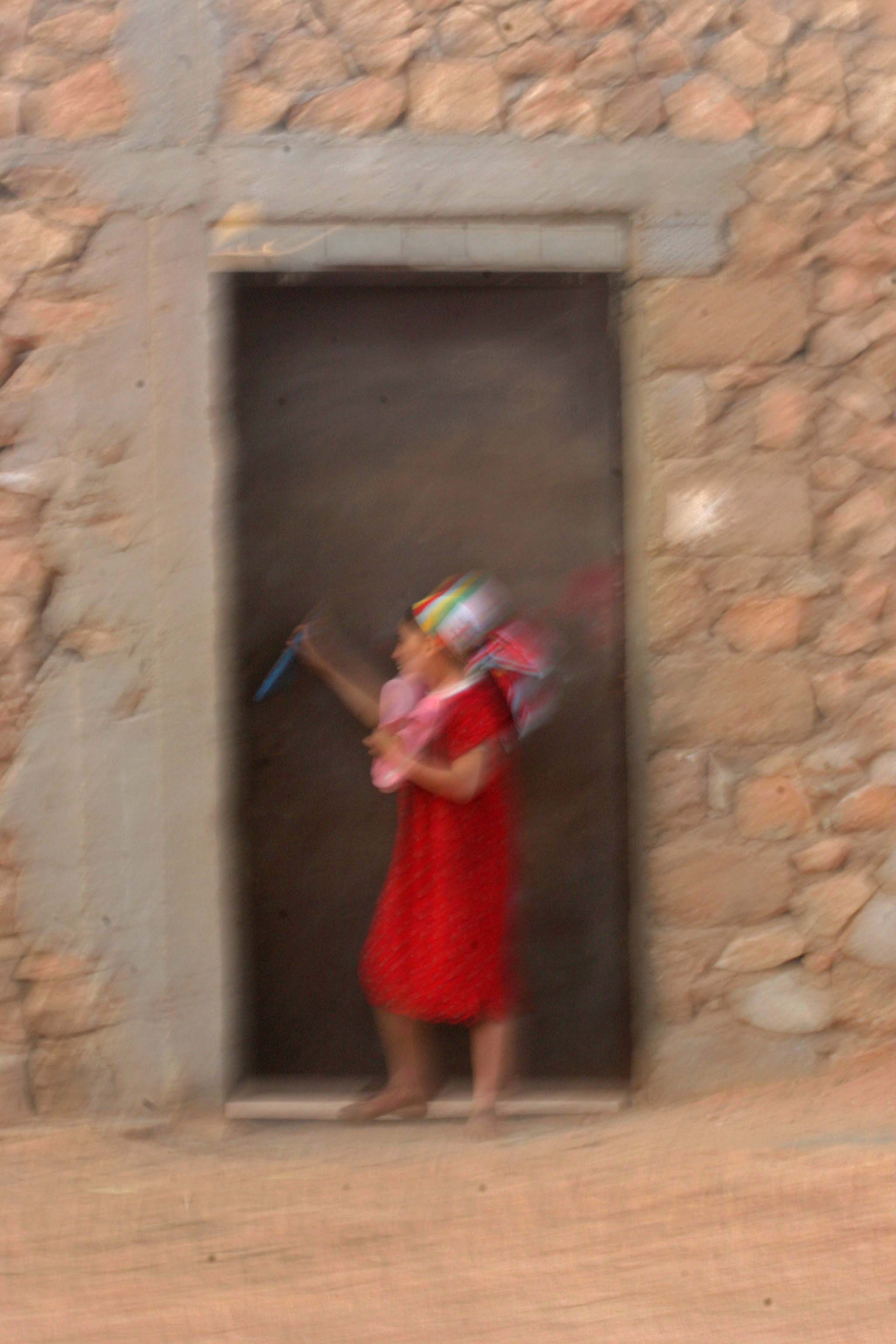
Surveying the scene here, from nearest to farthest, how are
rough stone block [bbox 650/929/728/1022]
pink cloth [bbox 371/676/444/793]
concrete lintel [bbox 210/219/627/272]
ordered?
pink cloth [bbox 371/676/444/793] → concrete lintel [bbox 210/219/627/272] → rough stone block [bbox 650/929/728/1022]

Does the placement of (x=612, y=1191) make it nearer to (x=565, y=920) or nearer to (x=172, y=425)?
(x=565, y=920)

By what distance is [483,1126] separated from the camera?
12.0 feet

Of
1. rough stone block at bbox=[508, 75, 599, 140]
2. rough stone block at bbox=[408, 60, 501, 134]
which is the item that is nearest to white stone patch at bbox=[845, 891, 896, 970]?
rough stone block at bbox=[508, 75, 599, 140]

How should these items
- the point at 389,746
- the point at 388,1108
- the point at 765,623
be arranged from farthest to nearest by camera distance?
the point at 388,1108
the point at 765,623
the point at 389,746

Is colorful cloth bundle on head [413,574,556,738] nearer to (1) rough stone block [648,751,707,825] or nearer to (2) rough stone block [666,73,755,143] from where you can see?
(1) rough stone block [648,751,707,825]

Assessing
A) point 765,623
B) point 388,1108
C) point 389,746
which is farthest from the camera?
point 388,1108

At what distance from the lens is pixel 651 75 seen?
3.63m

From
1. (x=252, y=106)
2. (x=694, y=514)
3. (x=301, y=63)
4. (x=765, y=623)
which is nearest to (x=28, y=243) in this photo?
(x=252, y=106)

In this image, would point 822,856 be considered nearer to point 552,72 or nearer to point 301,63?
point 552,72

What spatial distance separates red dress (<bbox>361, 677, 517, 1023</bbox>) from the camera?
11.9 ft

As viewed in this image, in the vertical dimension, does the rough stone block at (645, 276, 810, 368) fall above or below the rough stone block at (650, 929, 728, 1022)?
above

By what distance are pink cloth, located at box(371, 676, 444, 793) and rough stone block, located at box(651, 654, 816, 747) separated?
0.61 meters

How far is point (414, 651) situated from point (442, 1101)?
1257 mm

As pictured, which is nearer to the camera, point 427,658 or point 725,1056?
point 427,658
